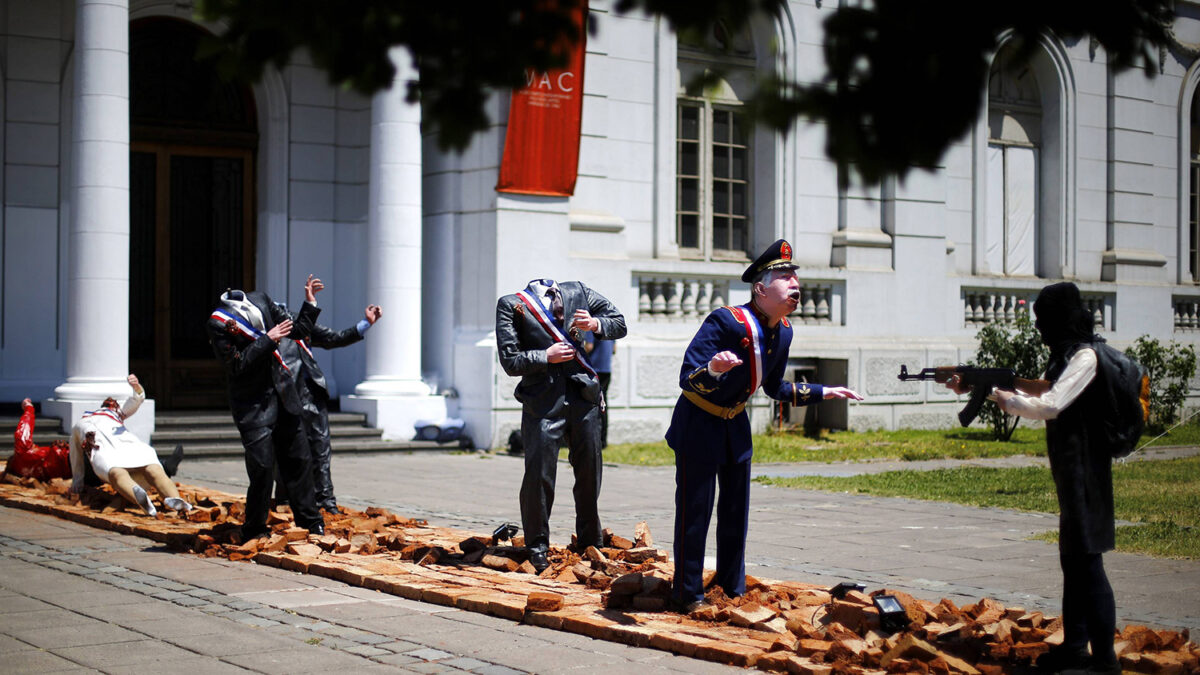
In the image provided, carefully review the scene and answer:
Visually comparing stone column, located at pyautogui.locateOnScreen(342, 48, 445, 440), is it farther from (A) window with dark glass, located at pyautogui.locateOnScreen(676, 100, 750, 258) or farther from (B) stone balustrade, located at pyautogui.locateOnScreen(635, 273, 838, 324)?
(A) window with dark glass, located at pyautogui.locateOnScreen(676, 100, 750, 258)

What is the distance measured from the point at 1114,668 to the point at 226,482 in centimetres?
1046

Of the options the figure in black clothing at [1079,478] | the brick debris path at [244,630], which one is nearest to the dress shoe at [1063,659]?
the figure in black clothing at [1079,478]

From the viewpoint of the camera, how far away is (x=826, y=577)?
858 centimetres

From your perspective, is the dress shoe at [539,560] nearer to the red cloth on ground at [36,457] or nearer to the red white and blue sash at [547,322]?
the red white and blue sash at [547,322]

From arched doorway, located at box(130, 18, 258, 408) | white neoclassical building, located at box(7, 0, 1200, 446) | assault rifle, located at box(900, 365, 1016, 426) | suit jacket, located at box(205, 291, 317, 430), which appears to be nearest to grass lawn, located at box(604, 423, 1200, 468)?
white neoclassical building, located at box(7, 0, 1200, 446)

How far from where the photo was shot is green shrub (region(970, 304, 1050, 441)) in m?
19.7

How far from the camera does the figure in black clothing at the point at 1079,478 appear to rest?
5828 millimetres

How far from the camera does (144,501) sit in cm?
1148

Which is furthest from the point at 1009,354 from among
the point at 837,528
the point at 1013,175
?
the point at 837,528

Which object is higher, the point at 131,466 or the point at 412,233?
the point at 412,233

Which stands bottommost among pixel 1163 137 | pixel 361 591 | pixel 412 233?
pixel 361 591

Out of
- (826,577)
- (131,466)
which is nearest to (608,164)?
(131,466)

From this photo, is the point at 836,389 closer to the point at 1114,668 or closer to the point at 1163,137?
the point at 1114,668

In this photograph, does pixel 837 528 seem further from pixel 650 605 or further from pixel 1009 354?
pixel 1009 354
